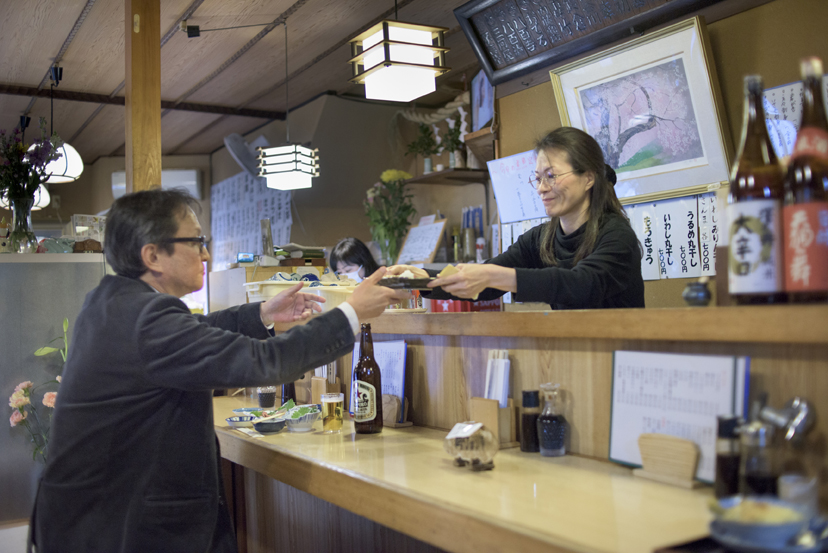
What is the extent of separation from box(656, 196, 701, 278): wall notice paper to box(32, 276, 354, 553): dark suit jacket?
6.69 feet

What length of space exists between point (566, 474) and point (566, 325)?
302 millimetres

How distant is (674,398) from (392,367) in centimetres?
92

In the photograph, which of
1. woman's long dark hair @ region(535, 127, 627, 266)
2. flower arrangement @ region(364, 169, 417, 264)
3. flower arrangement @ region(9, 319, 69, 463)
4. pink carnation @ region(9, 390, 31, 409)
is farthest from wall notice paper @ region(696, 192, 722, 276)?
pink carnation @ region(9, 390, 31, 409)

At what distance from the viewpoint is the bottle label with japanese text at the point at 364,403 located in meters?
1.75

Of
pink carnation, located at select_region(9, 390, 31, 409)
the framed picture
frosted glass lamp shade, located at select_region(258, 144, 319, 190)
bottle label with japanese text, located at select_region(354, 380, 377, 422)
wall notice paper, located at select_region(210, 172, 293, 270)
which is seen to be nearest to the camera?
bottle label with japanese text, located at select_region(354, 380, 377, 422)

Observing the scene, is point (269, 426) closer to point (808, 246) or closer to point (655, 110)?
point (808, 246)

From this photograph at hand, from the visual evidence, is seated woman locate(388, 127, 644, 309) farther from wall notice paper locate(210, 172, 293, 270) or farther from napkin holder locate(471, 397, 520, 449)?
wall notice paper locate(210, 172, 293, 270)

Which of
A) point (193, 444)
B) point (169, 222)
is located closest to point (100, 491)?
point (193, 444)

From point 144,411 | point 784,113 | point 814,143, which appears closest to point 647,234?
point 784,113

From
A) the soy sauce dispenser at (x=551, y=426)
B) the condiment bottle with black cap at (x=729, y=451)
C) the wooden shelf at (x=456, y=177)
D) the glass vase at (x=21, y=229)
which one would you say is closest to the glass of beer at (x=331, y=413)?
the soy sauce dispenser at (x=551, y=426)

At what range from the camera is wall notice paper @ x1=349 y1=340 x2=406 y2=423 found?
6.20ft

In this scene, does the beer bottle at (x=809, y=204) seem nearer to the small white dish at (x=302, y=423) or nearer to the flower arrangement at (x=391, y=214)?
the small white dish at (x=302, y=423)

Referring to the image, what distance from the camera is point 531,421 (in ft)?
4.78

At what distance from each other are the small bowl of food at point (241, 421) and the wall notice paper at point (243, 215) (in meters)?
4.21
